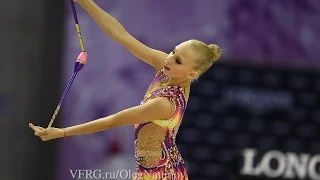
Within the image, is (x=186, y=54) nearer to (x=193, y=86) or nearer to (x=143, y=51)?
(x=143, y=51)

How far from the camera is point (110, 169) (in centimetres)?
364

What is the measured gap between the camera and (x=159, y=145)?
2512 millimetres

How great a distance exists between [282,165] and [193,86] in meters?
0.69

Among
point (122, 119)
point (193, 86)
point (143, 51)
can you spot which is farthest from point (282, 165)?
point (122, 119)

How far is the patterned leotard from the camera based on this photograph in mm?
2482

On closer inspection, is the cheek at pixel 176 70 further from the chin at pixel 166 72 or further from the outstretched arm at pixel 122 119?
the outstretched arm at pixel 122 119

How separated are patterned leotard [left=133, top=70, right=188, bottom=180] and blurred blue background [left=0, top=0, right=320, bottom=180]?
115 cm

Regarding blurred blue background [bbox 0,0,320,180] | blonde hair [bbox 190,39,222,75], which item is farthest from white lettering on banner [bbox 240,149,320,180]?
blonde hair [bbox 190,39,222,75]

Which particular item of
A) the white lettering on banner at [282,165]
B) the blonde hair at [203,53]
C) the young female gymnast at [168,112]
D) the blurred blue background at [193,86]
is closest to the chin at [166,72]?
the young female gymnast at [168,112]

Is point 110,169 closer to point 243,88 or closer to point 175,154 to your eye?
point 243,88

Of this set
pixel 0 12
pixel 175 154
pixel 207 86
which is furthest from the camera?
pixel 207 86

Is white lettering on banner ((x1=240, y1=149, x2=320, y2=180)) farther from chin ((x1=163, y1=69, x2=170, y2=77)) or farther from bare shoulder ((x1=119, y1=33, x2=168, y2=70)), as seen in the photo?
chin ((x1=163, y1=69, x2=170, y2=77))

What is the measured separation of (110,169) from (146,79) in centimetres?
51

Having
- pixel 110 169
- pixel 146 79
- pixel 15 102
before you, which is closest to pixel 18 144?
pixel 15 102
